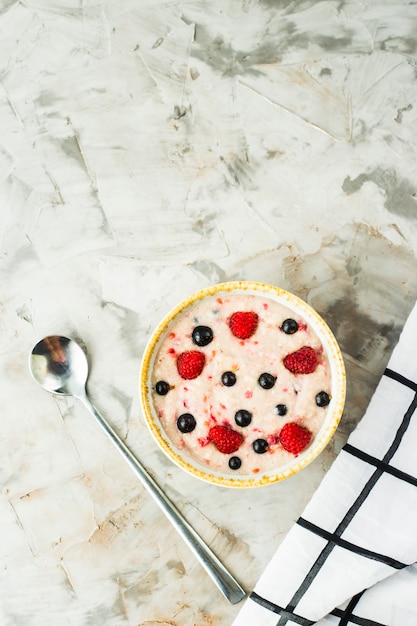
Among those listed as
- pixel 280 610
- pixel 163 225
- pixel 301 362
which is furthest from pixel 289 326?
pixel 280 610

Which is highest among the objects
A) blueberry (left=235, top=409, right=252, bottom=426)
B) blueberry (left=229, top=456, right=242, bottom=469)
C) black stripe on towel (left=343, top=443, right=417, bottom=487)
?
blueberry (left=235, top=409, right=252, bottom=426)

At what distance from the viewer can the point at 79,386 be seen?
5.07ft

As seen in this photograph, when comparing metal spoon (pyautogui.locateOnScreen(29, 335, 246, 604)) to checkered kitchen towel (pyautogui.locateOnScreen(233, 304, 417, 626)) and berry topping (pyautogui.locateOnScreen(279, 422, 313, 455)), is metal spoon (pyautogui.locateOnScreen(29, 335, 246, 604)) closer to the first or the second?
checkered kitchen towel (pyautogui.locateOnScreen(233, 304, 417, 626))

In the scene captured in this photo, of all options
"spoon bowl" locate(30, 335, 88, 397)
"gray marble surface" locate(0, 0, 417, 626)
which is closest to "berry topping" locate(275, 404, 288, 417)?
"gray marble surface" locate(0, 0, 417, 626)

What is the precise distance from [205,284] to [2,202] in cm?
56

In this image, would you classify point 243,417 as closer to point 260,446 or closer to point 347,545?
point 260,446

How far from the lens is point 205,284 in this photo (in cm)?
157

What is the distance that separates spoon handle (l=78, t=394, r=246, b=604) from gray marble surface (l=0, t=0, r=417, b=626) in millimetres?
28

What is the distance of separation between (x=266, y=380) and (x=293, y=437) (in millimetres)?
139

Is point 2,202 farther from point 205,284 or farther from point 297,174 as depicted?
point 297,174

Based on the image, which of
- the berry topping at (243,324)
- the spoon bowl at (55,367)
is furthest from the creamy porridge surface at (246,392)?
the spoon bowl at (55,367)

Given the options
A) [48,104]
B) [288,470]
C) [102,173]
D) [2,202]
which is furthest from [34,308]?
[288,470]

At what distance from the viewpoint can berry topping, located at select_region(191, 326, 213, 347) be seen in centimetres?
141

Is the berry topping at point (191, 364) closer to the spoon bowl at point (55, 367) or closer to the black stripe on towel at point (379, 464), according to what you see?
the spoon bowl at point (55, 367)
